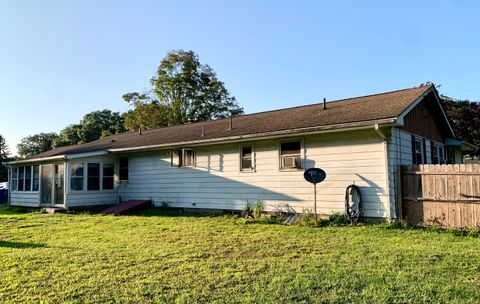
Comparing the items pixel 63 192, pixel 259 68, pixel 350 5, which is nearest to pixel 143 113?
pixel 259 68

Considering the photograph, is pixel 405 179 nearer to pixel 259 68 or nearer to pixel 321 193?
pixel 321 193

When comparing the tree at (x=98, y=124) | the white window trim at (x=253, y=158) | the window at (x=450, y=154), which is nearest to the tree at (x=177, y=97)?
the tree at (x=98, y=124)

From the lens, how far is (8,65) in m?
A: 14.4

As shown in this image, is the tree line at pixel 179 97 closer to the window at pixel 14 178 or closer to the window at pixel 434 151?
the window at pixel 14 178

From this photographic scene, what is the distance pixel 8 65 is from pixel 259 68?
11.7m

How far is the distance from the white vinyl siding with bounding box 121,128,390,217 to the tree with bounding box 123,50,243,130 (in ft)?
73.7

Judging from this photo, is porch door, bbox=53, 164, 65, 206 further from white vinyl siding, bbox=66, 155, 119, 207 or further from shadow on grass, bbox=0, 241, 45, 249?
shadow on grass, bbox=0, 241, 45, 249

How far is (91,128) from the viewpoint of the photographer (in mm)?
49562

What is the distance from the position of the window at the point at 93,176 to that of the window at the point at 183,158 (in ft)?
13.1

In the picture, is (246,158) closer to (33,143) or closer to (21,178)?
(21,178)

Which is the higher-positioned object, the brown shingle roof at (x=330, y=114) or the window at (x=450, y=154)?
the brown shingle roof at (x=330, y=114)

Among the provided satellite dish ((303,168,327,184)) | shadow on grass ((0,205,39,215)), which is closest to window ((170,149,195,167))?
satellite dish ((303,168,327,184))

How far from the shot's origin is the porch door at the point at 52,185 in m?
14.8

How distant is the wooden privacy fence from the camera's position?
8094 millimetres
